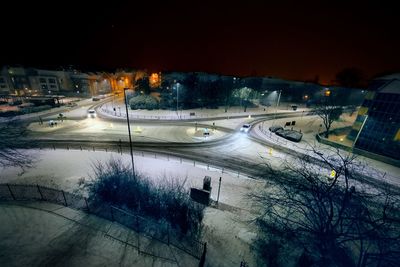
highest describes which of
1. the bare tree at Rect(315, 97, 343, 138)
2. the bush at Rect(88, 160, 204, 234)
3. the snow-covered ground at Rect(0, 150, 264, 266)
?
the bare tree at Rect(315, 97, 343, 138)

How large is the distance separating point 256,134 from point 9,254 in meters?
34.0

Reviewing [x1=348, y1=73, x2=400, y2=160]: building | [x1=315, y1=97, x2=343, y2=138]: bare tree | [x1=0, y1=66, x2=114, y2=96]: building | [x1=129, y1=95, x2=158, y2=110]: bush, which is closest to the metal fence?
[x1=348, y1=73, x2=400, y2=160]: building

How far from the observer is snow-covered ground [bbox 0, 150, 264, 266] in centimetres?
1102

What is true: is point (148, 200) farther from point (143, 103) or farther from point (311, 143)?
point (143, 103)

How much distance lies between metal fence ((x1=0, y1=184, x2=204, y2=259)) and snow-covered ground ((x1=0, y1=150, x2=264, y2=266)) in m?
1.24

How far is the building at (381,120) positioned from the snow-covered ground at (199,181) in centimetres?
2264

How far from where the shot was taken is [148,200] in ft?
43.8

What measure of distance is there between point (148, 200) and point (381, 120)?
36.4 meters

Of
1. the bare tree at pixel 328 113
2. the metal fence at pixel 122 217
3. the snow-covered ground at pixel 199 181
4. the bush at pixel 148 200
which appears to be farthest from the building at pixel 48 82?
the bare tree at pixel 328 113

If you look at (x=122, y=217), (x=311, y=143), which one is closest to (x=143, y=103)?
(x=122, y=217)

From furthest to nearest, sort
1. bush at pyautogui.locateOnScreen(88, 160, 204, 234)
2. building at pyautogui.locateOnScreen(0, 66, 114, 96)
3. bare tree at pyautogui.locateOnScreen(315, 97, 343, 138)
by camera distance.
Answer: building at pyautogui.locateOnScreen(0, 66, 114, 96), bare tree at pyautogui.locateOnScreen(315, 97, 343, 138), bush at pyautogui.locateOnScreen(88, 160, 204, 234)

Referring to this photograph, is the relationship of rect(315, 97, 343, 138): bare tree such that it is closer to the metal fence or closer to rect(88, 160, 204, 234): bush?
rect(88, 160, 204, 234): bush

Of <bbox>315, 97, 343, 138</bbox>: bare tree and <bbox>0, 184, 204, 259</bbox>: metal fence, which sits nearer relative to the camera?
<bbox>0, 184, 204, 259</bbox>: metal fence

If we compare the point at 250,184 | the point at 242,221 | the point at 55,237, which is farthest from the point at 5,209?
the point at 250,184
